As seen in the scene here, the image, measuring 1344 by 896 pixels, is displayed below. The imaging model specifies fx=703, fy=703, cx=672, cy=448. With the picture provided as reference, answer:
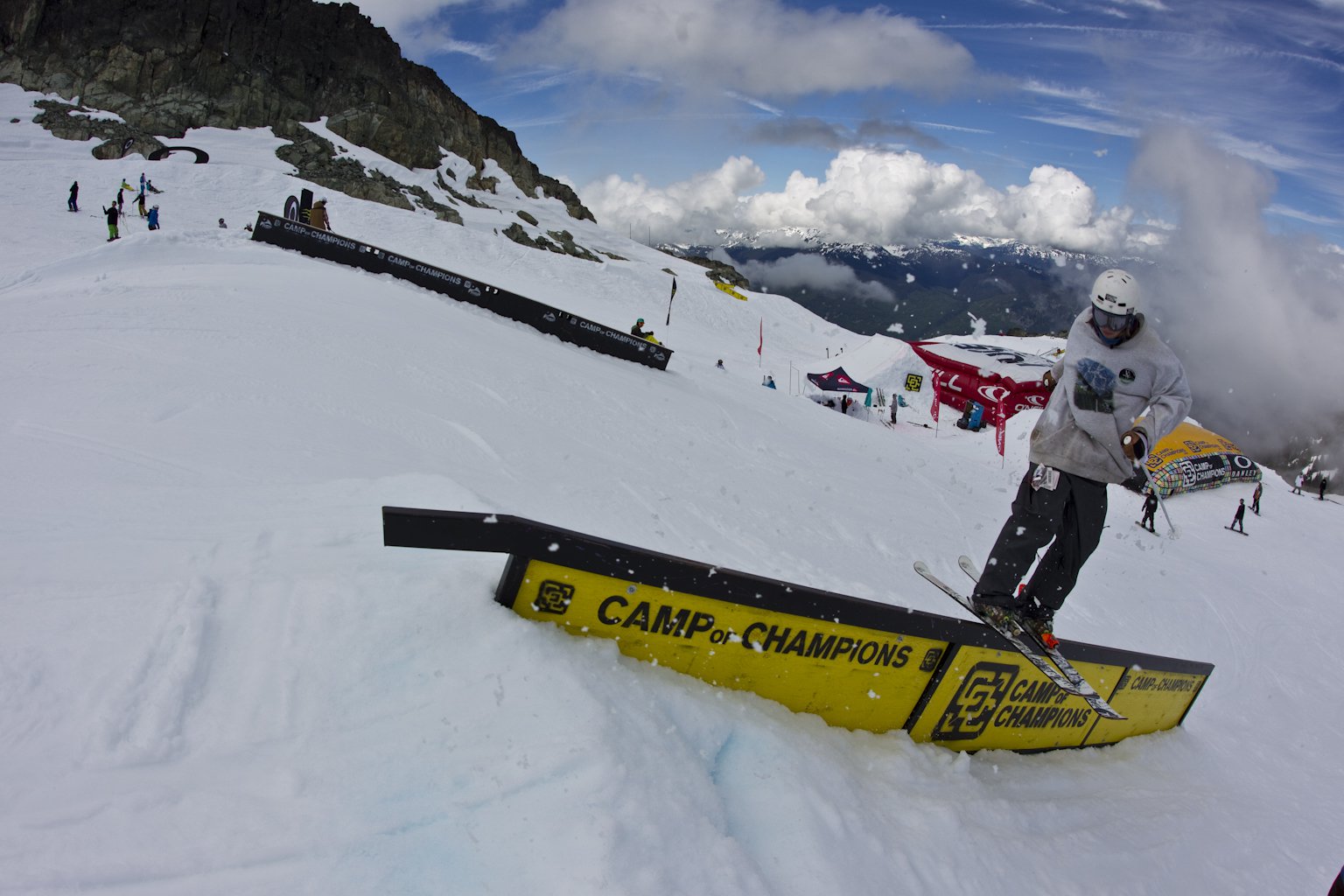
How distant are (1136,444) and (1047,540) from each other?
812 mm

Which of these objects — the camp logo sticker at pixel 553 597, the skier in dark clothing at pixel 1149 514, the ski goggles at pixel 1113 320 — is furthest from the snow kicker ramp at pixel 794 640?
the skier in dark clothing at pixel 1149 514

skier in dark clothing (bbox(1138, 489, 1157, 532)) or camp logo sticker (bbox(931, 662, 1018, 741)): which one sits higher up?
skier in dark clothing (bbox(1138, 489, 1157, 532))

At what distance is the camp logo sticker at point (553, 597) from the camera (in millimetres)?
3234

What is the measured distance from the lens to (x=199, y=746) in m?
2.49

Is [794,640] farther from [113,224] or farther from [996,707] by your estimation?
[113,224]

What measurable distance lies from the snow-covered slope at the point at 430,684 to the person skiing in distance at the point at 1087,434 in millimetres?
1325

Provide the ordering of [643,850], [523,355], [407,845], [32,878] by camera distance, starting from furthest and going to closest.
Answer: [523,355] < [643,850] < [407,845] < [32,878]

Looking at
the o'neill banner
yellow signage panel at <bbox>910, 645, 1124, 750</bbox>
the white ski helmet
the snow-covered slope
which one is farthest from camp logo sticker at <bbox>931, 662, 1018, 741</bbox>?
the o'neill banner

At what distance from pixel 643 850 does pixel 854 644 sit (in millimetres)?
1996

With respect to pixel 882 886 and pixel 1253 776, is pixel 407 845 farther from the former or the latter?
pixel 1253 776

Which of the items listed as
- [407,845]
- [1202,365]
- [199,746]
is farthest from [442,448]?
[1202,365]

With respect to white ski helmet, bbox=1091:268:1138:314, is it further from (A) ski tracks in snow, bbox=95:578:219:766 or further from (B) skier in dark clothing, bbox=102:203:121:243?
(B) skier in dark clothing, bbox=102:203:121:243

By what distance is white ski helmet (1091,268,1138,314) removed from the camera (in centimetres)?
404

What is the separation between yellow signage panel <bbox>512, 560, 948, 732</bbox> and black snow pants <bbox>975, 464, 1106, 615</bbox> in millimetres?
595
